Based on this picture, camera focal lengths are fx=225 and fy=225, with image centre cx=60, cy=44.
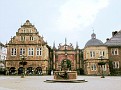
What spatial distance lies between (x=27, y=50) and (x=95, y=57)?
52.2 feet

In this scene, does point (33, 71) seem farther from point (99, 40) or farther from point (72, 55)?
point (99, 40)

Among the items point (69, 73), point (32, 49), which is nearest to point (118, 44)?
point (32, 49)

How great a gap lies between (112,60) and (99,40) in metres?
5.62

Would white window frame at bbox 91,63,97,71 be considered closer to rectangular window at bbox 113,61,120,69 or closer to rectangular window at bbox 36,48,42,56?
rectangular window at bbox 113,61,120,69

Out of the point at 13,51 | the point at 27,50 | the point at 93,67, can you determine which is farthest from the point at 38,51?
the point at 93,67

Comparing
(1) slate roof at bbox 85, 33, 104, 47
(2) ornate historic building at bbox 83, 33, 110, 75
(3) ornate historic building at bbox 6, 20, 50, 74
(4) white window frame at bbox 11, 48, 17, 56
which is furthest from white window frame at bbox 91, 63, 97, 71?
(4) white window frame at bbox 11, 48, 17, 56

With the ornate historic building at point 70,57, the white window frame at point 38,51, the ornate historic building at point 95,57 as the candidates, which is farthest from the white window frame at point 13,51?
the ornate historic building at point 95,57

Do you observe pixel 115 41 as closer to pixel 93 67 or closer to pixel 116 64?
pixel 116 64

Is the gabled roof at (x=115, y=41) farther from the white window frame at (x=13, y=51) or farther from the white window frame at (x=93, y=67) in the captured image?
the white window frame at (x=13, y=51)

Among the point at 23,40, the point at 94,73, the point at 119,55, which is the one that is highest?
the point at 23,40

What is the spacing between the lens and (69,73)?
26.7 meters

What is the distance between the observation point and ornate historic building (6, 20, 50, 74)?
171ft

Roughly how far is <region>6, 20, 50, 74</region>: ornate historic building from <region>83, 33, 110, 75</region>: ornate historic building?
32.0 feet

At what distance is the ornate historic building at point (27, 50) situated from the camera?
52031 mm
